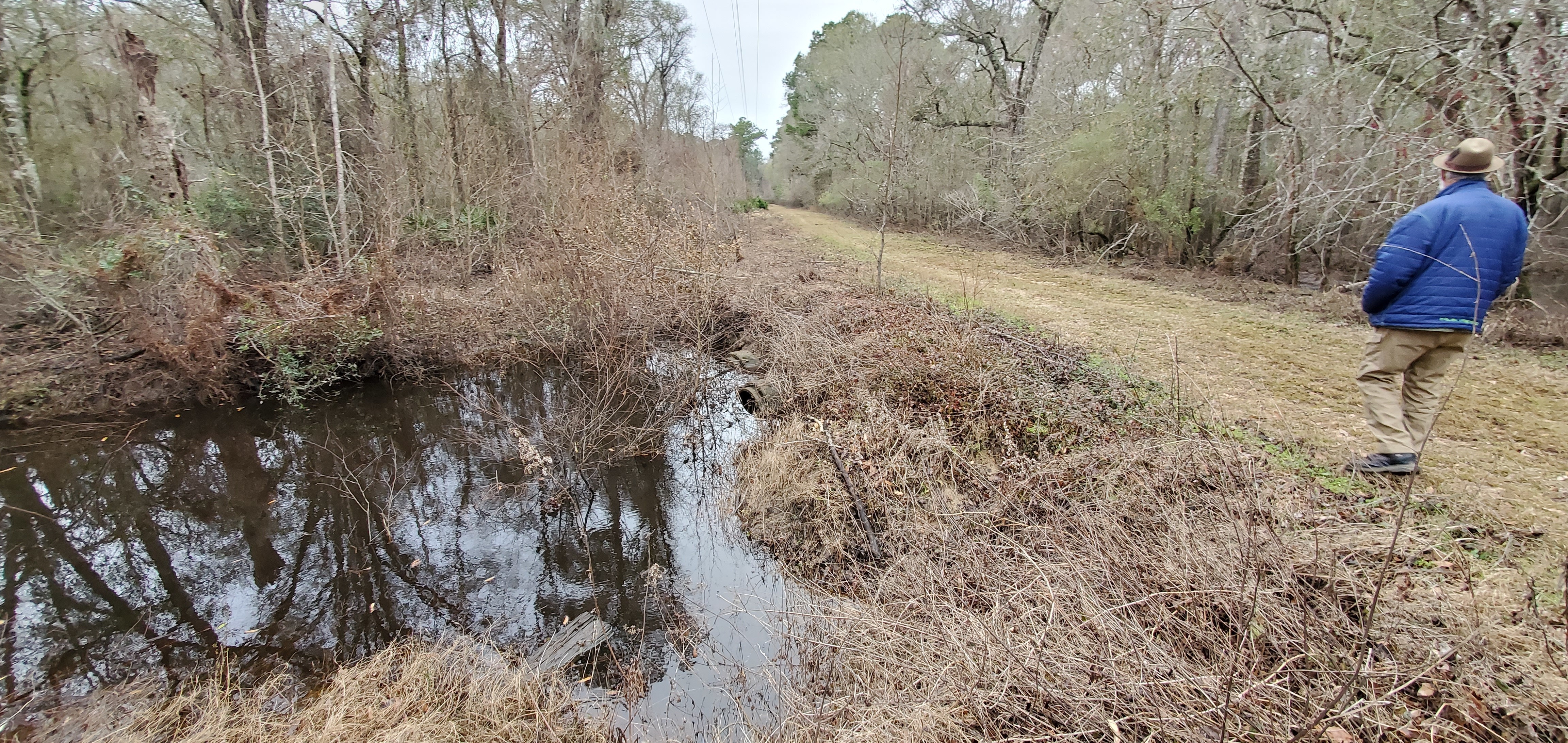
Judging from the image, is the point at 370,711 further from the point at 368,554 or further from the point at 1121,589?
the point at 1121,589

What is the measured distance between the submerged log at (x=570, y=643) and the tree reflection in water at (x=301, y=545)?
148 millimetres

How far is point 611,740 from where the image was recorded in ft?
10.7

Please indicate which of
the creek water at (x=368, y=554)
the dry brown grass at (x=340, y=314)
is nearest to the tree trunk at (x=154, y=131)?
the dry brown grass at (x=340, y=314)

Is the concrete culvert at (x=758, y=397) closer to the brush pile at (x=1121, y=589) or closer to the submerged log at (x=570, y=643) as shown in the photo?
the brush pile at (x=1121, y=589)

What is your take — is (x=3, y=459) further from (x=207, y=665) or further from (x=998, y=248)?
(x=998, y=248)

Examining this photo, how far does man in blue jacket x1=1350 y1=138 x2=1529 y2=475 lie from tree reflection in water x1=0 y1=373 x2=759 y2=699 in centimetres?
488

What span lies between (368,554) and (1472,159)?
321 inches

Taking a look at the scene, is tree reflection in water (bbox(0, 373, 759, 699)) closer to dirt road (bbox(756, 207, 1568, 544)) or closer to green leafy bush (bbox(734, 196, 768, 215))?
dirt road (bbox(756, 207, 1568, 544))

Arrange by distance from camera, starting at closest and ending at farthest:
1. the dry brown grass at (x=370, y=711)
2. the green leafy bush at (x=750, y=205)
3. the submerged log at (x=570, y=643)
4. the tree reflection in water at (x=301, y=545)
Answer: the dry brown grass at (x=370, y=711), the submerged log at (x=570, y=643), the tree reflection in water at (x=301, y=545), the green leafy bush at (x=750, y=205)

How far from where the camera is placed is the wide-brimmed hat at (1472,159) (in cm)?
339

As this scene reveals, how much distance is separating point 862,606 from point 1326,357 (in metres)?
5.46

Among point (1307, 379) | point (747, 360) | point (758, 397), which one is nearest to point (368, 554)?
point (758, 397)

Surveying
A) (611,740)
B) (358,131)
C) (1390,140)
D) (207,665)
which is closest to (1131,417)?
(611,740)

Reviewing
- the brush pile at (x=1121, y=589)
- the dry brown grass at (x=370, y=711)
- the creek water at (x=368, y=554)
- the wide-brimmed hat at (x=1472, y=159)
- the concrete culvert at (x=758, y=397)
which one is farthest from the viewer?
the concrete culvert at (x=758, y=397)
